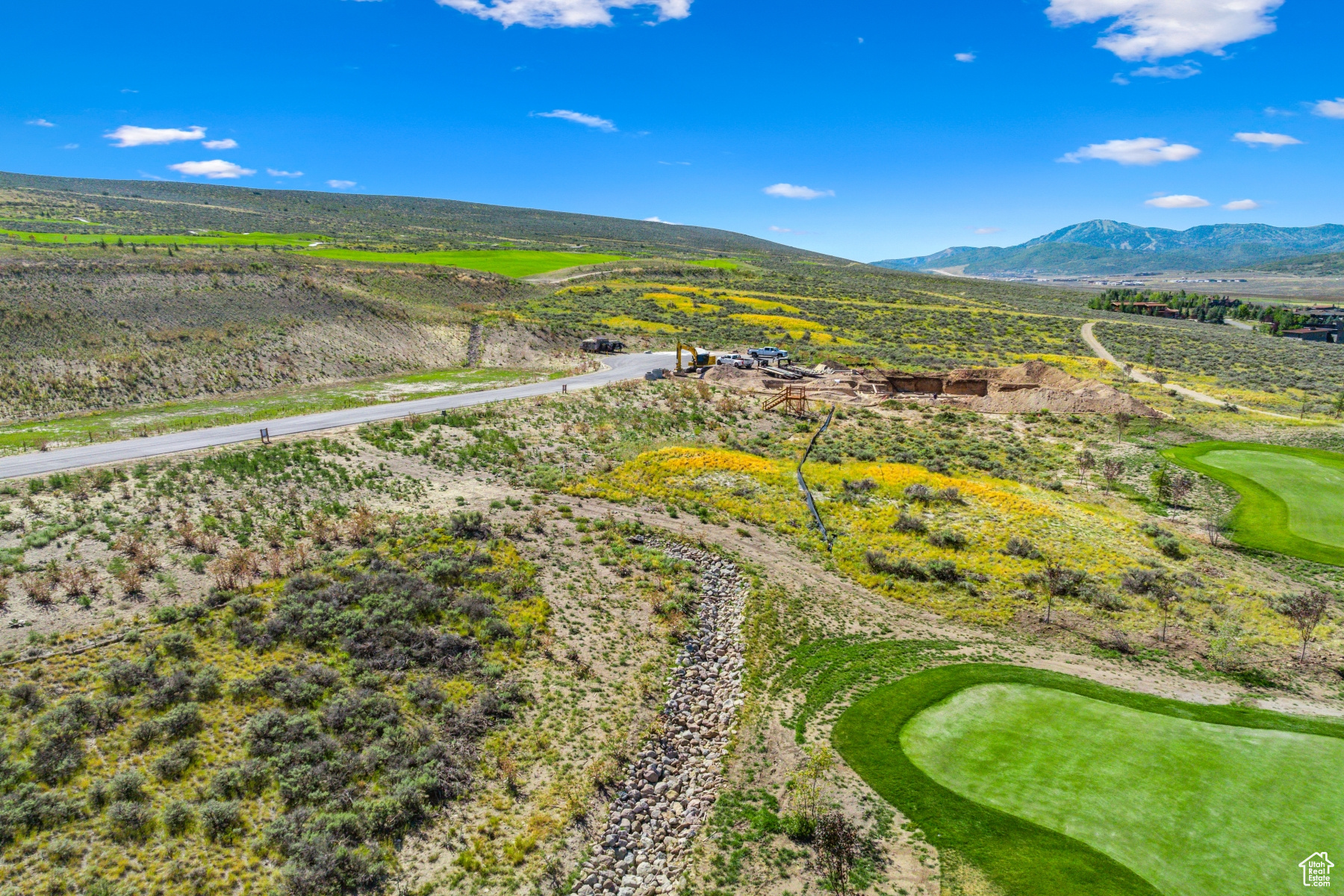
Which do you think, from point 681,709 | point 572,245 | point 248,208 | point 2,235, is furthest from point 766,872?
point 248,208

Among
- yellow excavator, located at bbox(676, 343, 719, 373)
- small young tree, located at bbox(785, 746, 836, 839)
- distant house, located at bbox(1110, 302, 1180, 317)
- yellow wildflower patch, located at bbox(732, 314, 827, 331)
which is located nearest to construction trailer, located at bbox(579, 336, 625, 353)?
yellow excavator, located at bbox(676, 343, 719, 373)

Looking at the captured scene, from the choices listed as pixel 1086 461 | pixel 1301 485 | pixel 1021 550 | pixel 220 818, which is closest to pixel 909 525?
pixel 1021 550

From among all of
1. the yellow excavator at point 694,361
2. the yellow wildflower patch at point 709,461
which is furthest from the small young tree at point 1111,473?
the yellow excavator at point 694,361

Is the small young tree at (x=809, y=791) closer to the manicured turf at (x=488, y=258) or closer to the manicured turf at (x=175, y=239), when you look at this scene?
the manicured turf at (x=488, y=258)

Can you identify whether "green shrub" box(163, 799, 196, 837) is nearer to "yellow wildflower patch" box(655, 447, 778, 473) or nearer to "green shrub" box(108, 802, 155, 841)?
"green shrub" box(108, 802, 155, 841)

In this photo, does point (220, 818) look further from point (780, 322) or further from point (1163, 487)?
point (780, 322)
